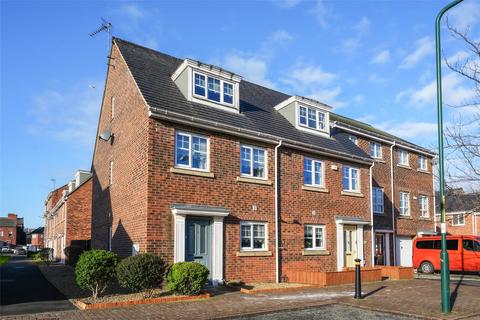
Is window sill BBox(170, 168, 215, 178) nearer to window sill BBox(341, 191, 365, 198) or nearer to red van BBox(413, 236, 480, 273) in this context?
window sill BBox(341, 191, 365, 198)

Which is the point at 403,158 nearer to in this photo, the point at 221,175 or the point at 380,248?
the point at 380,248

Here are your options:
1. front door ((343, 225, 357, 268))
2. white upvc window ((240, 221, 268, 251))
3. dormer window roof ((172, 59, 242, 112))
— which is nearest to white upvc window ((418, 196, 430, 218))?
front door ((343, 225, 357, 268))

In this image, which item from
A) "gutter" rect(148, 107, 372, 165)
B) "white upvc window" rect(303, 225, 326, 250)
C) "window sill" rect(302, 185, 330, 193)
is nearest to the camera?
"gutter" rect(148, 107, 372, 165)

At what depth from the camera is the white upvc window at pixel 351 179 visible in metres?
22.8

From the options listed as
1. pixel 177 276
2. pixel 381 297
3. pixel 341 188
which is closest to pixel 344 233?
pixel 341 188

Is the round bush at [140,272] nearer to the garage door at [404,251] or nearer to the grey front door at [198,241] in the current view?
the grey front door at [198,241]

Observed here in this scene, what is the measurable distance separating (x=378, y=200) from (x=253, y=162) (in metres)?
12.7

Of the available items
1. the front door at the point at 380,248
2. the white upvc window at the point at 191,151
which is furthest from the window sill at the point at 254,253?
the front door at the point at 380,248

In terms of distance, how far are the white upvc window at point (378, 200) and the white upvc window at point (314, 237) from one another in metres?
8.01

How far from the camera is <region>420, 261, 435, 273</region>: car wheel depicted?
85.3 feet

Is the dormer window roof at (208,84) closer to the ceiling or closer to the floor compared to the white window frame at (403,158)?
closer to the ceiling

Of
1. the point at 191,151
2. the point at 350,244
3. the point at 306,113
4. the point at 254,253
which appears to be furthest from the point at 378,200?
the point at 191,151

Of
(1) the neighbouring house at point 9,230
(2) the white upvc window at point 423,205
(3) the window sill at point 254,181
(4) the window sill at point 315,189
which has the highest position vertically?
(3) the window sill at point 254,181

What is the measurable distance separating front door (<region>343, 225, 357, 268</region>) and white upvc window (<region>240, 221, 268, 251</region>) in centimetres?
552
